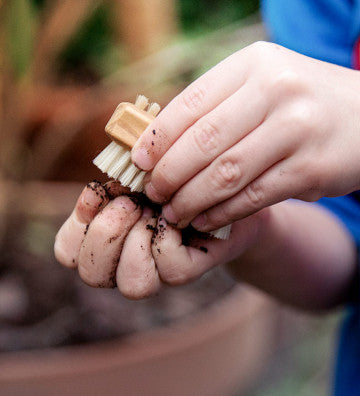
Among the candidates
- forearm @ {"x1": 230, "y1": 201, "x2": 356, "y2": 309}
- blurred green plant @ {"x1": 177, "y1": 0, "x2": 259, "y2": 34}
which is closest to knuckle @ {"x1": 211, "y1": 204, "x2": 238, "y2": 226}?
forearm @ {"x1": 230, "y1": 201, "x2": 356, "y2": 309}

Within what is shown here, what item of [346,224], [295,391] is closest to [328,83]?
[346,224]

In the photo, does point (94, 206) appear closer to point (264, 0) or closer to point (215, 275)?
point (264, 0)

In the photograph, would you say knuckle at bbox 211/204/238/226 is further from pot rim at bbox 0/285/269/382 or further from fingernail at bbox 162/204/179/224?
pot rim at bbox 0/285/269/382

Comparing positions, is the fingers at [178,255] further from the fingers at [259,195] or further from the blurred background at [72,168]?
the blurred background at [72,168]

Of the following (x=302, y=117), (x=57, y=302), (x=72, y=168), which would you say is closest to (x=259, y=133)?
(x=302, y=117)

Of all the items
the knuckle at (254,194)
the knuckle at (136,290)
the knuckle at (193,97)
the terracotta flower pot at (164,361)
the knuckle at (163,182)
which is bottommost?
the terracotta flower pot at (164,361)

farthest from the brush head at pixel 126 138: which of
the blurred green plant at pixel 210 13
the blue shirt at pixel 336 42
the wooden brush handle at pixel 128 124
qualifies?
the blurred green plant at pixel 210 13
